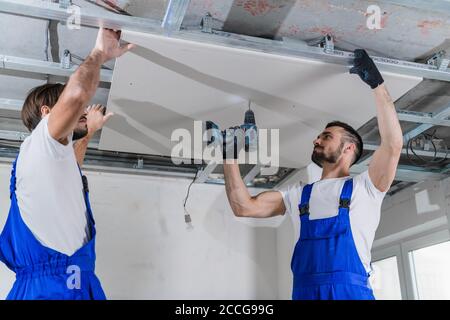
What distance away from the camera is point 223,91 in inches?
85.7

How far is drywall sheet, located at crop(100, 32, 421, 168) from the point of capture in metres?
1.90

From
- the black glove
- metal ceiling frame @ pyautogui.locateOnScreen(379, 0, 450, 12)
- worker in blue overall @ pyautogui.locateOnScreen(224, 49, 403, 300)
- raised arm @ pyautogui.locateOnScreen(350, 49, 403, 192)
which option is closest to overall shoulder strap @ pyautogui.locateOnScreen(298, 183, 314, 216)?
worker in blue overall @ pyautogui.locateOnScreen(224, 49, 403, 300)

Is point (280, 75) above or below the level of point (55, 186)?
above

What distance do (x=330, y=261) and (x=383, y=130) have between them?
1.88ft

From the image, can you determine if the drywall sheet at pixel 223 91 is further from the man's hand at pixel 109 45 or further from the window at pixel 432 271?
the window at pixel 432 271

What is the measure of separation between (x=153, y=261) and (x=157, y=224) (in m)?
0.27

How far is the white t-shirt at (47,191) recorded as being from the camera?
1.40 metres

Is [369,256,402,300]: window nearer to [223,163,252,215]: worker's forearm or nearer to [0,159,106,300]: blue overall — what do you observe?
[223,163,252,215]: worker's forearm

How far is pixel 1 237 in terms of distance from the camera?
4.89 feet

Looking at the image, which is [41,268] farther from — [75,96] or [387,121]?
[387,121]

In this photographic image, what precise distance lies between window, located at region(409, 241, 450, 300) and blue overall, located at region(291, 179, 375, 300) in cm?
166

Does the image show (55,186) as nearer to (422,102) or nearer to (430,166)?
(422,102)

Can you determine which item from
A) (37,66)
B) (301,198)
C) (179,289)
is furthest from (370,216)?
(179,289)

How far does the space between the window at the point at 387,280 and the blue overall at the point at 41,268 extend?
270cm
